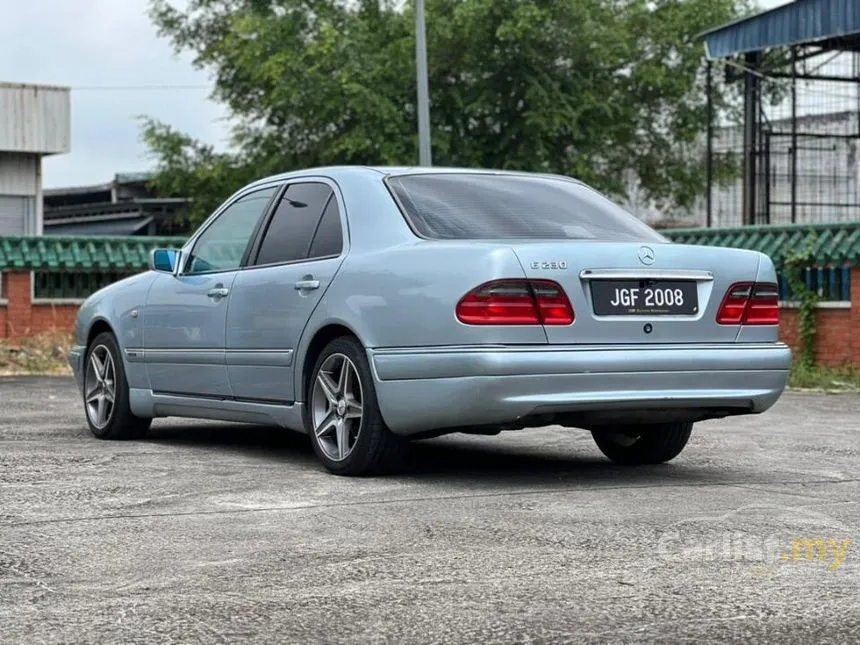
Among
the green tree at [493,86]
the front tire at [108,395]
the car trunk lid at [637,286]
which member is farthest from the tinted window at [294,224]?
the green tree at [493,86]

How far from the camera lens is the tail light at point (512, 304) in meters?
7.36

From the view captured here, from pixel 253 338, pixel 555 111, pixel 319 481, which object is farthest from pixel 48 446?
pixel 555 111

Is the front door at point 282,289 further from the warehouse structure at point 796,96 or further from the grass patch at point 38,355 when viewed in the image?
the warehouse structure at point 796,96

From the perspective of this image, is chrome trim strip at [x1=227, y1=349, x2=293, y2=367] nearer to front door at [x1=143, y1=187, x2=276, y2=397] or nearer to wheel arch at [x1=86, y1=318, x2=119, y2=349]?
front door at [x1=143, y1=187, x2=276, y2=397]

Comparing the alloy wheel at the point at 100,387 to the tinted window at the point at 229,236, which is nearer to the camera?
the tinted window at the point at 229,236

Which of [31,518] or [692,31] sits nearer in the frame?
[31,518]

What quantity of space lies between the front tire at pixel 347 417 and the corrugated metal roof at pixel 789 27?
21.0 metres

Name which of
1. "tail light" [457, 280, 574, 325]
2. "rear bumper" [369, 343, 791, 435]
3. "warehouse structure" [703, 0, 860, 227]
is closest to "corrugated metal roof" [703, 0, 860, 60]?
"warehouse structure" [703, 0, 860, 227]

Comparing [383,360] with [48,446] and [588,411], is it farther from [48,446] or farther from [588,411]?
[48,446]

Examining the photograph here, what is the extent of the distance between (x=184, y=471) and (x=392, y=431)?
115cm

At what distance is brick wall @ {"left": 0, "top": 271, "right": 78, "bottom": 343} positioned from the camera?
71.5 ft

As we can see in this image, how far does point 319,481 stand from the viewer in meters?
7.84

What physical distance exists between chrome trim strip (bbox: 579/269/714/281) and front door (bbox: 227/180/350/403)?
1.34 m

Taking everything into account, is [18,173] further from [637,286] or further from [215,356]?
[637,286]
